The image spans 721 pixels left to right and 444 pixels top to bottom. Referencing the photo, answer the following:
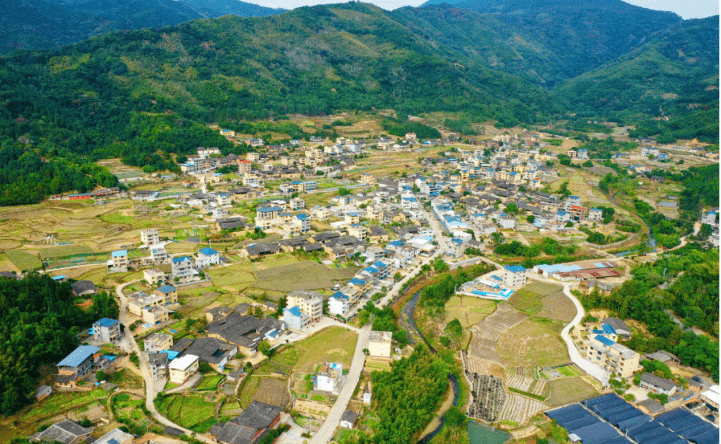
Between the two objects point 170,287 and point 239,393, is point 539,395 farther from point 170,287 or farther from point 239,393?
point 170,287

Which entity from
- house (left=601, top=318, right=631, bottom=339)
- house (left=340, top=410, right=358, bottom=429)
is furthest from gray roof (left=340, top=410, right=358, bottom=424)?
house (left=601, top=318, right=631, bottom=339)

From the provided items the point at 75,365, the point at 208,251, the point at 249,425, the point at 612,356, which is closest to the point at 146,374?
the point at 75,365

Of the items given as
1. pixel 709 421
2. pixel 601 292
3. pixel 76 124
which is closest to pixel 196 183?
pixel 76 124

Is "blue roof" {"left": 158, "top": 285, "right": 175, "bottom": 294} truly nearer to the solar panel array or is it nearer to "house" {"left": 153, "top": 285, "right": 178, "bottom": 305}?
"house" {"left": 153, "top": 285, "right": 178, "bottom": 305}

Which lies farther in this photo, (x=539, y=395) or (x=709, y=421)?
(x=539, y=395)

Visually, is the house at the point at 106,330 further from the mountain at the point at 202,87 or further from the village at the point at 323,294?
the mountain at the point at 202,87

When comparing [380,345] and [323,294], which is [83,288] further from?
[380,345]

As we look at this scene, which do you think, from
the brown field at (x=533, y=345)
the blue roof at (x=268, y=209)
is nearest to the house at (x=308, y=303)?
the brown field at (x=533, y=345)
